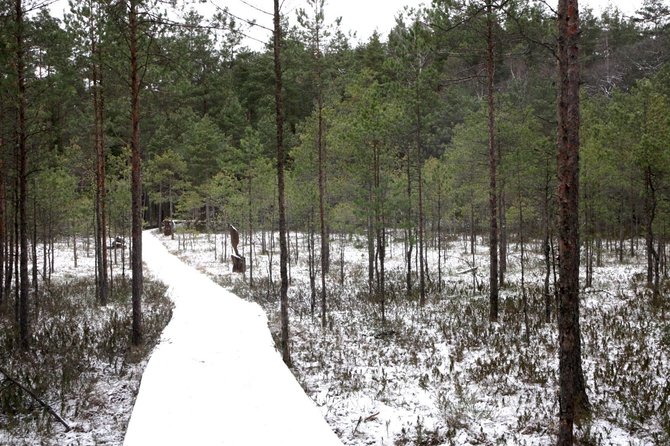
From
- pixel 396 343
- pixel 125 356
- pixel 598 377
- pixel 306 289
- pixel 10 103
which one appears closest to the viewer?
pixel 598 377

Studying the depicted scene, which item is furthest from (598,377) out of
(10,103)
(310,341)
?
(10,103)

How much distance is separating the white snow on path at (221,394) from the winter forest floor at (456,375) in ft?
1.95

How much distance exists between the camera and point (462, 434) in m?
6.49

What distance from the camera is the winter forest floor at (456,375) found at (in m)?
6.49

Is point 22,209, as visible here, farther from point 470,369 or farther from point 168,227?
point 168,227

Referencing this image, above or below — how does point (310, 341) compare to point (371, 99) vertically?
below

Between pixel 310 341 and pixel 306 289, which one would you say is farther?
pixel 306 289

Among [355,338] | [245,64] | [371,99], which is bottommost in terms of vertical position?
[355,338]

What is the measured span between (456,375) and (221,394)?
4.87m

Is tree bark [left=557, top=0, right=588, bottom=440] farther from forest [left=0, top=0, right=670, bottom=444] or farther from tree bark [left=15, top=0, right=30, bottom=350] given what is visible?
tree bark [left=15, top=0, right=30, bottom=350]

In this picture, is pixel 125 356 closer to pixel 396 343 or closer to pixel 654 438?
pixel 396 343

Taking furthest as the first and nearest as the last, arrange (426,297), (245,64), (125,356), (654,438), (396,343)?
1. (245,64)
2. (426,297)
3. (396,343)
4. (125,356)
5. (654,438)

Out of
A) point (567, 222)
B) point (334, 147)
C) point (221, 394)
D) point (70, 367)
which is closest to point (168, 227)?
point (334, 147)

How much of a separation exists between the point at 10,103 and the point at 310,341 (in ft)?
33.7
